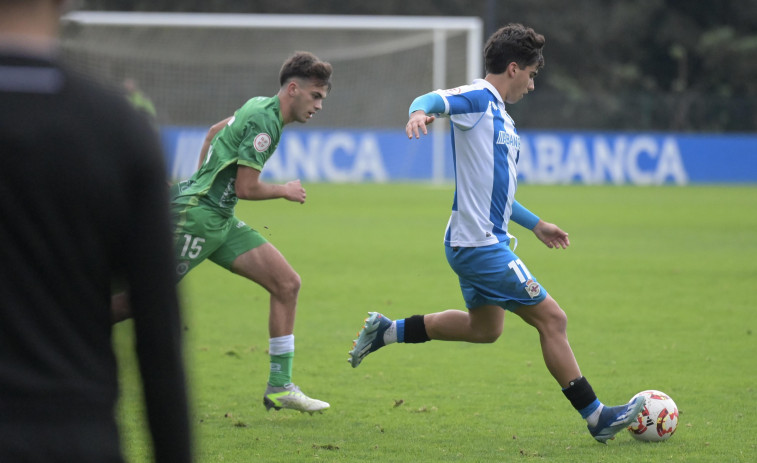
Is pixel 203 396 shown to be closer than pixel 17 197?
No

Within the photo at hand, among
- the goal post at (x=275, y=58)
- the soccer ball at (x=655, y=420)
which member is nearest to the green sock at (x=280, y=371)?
the soccer ball at (x=655, y=420)

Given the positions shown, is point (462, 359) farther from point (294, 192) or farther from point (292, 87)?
point (292, 87)

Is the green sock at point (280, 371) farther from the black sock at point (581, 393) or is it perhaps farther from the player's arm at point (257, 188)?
the black sock at point (581, 393)

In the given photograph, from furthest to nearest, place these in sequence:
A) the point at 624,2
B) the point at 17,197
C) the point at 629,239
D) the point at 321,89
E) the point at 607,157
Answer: the point at 624,2 → the point at 607,157 → the point at 629,239 → the point at 321,89 → the point at 17,197

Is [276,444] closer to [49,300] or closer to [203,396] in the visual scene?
[203,396]

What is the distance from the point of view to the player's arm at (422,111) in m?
5.01

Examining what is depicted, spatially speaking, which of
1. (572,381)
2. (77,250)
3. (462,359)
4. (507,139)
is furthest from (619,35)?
(77,250)

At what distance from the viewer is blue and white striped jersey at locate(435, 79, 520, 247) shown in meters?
5.48

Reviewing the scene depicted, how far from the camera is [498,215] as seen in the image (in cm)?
559

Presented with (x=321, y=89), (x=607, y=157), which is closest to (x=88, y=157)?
(x=321, y=89)

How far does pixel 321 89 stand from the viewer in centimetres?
623

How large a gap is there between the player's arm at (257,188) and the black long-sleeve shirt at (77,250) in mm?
4054

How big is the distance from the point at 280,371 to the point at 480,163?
170 cm

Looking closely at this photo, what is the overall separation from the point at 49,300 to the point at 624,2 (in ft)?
161
